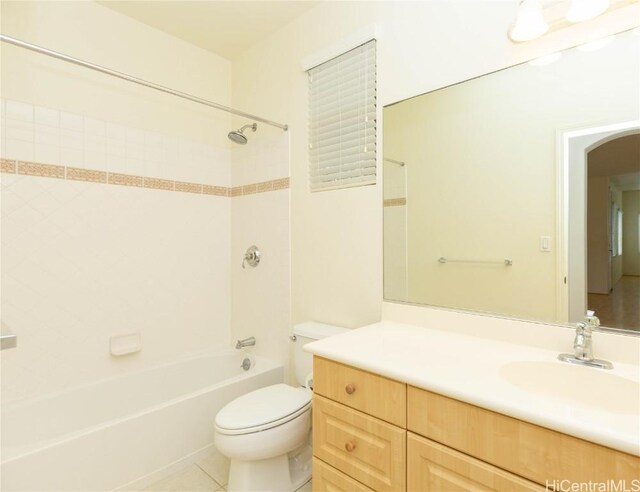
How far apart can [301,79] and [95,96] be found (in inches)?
47.6

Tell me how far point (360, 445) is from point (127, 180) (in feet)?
6.45

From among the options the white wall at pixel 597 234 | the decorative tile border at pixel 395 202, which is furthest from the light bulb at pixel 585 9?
the decorative tile border at pixel 395 202

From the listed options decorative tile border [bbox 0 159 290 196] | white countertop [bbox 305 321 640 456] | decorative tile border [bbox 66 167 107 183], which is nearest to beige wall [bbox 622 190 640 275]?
white countertop [bbox 305 321 640 456]

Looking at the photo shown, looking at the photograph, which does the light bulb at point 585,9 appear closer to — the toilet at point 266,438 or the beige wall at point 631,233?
the beige wall at point 631,233

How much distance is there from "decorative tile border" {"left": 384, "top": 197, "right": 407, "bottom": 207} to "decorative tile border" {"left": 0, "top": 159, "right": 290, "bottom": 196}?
2.43 ft

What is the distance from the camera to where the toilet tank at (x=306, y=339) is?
72.2 inches

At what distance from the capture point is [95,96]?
6.48ft

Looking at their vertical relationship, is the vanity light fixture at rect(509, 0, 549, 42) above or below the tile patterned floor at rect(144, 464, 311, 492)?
above

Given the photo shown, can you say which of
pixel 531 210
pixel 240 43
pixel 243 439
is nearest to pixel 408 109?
pixel 531 210

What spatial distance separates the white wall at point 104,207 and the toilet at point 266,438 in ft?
3.28

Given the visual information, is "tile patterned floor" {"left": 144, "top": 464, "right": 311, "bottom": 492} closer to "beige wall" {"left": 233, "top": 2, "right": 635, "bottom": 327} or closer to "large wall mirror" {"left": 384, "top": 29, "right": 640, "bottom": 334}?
"beige wall" {"left": 233, "top": 2, "right": 635, "bottom": 327}

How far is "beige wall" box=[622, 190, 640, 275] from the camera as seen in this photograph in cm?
113

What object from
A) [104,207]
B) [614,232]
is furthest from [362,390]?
[104,207]

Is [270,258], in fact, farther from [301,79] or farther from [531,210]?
[531,210]
